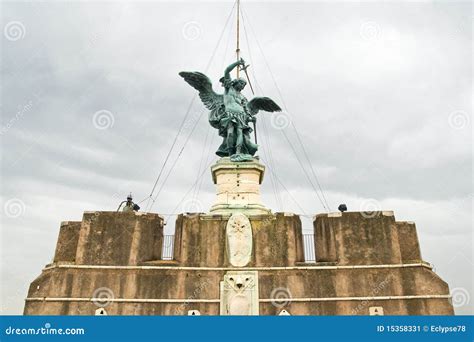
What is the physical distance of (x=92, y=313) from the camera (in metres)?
13.6

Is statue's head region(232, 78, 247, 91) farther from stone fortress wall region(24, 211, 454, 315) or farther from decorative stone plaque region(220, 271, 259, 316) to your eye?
decorative stone plaque region(220, 271, 259, 316)

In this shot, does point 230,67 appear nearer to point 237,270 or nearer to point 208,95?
point 208,95

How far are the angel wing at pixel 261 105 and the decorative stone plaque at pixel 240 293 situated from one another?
8821 mm

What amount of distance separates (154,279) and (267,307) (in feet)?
14.3

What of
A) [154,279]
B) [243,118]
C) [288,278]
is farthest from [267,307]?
[243,118]

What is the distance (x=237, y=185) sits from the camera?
1711cm

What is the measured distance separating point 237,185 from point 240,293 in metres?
5.08

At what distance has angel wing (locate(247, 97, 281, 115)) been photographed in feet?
63.7

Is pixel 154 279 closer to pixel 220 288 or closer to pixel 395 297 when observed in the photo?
pixel 220 288

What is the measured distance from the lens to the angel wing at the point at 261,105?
19422 mm

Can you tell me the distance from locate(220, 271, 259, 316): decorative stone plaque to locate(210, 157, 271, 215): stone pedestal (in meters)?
2.98

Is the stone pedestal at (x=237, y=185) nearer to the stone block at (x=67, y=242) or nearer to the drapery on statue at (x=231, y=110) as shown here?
the drapery on statue at (x=231, y=110)

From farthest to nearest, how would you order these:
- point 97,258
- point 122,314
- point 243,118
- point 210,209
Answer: point 243,118
point 210,209
point 97,258
point 122,314

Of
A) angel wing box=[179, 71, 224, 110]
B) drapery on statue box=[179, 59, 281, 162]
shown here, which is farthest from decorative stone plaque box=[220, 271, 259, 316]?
angel wing box=[179, 71, 224, 110]
